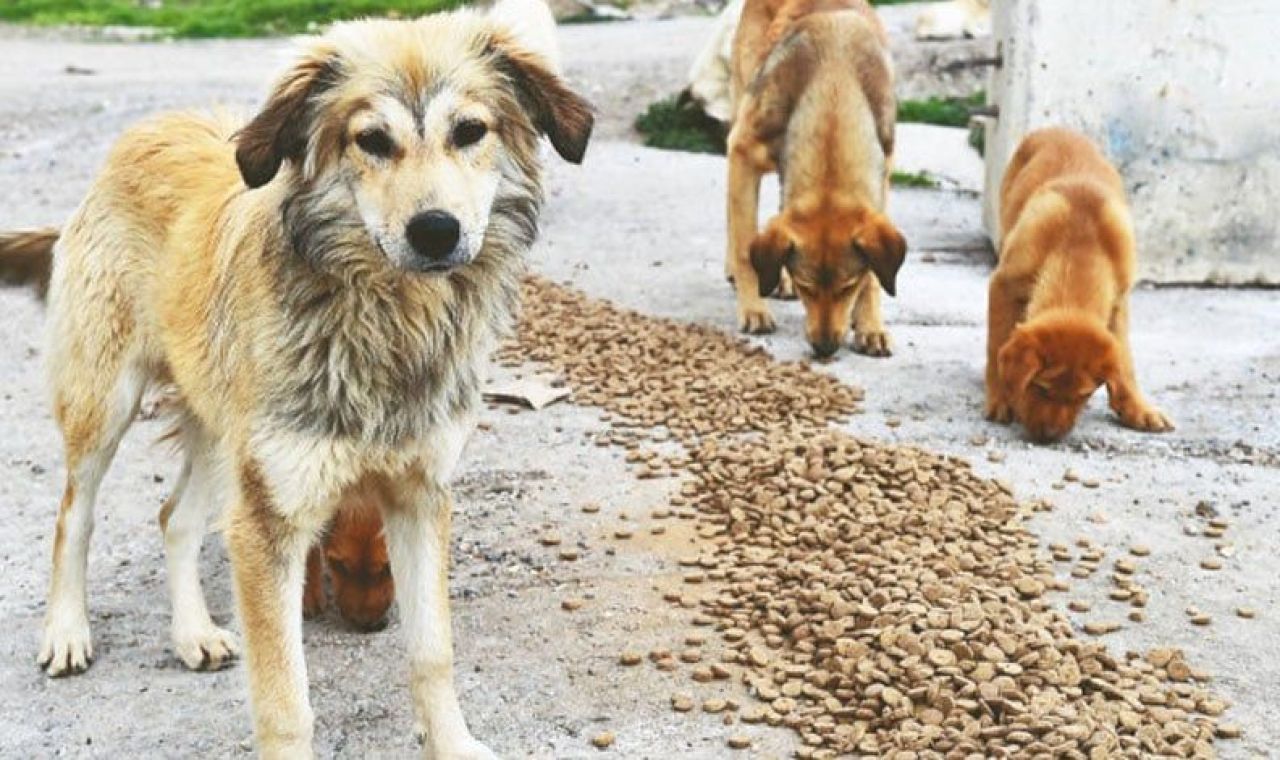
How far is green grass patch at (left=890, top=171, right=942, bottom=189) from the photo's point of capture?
14.0m

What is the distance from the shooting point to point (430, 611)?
4.62 meters

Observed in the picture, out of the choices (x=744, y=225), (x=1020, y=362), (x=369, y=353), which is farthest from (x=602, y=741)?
(x=744, y=225)

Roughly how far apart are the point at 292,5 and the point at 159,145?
1978 cm

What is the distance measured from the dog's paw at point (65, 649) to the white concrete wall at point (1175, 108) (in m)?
7.28

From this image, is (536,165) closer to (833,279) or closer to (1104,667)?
(1104,667)

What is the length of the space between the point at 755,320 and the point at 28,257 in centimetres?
463

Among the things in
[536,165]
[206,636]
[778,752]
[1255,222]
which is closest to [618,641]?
[778,752]

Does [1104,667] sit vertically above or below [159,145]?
below

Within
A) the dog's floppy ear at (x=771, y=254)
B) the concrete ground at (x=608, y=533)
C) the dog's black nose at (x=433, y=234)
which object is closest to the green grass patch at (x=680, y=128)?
the concrete ground at (x=608, y=533)

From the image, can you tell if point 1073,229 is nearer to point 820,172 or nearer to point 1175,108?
→ point 820,172

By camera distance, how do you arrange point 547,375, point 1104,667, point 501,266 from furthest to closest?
point 547,375
point 1104,667
point 501,266

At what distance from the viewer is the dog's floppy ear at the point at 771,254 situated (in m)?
8.85

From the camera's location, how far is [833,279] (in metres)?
8.75

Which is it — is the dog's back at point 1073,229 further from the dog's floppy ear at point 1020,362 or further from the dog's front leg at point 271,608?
the dog's front leg at point 271,608
